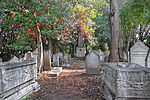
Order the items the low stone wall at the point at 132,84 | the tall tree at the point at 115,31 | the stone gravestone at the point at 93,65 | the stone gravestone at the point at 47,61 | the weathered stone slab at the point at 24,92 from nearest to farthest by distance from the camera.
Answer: the low stone wall at the point at 132,84 < the weathered stone slab at the point at 24,92 < the tall tree at the point at 115,31 < the stone gravestone at the point at 93,65 < the stone gravestone at the point at 47,61

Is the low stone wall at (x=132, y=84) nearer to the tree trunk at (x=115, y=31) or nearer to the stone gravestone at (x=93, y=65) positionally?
the tree trunk at (x=115, y=31)

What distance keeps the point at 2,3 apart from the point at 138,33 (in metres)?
19.1

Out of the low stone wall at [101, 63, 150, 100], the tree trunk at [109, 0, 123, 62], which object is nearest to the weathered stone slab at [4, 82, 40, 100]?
the low stone wall at [101, 63, 150, 100]

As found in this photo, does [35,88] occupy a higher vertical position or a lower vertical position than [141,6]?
lower

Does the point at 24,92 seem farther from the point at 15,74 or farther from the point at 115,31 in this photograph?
the point at 115,31

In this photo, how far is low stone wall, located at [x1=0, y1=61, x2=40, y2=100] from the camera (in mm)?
3602

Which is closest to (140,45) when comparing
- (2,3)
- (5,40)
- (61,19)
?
(61,19)

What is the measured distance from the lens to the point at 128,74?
3.26 m

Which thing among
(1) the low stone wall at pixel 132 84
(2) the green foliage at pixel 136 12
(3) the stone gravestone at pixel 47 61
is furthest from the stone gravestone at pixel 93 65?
(1) the low stone wall at pixel 132 84

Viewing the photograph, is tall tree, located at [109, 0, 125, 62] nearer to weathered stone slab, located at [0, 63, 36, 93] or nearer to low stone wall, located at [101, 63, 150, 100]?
low stone wall, located at [101, 63, 150, 100]

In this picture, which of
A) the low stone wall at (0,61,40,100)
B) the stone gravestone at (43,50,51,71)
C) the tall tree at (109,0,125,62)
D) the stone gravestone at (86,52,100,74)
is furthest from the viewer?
the stone gravestone at (43,50,51,71)

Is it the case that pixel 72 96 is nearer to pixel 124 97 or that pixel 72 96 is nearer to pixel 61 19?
pixel 124 97

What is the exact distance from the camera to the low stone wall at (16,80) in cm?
360

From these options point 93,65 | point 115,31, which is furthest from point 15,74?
point 93,65
